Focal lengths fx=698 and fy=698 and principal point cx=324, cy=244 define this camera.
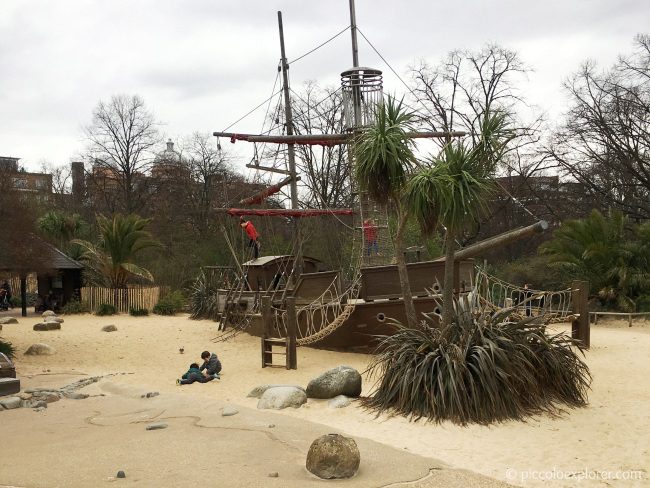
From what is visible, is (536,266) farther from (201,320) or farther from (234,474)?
(234,474)

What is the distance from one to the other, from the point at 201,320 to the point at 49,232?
11304 millimetres

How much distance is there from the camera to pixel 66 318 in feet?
78.9

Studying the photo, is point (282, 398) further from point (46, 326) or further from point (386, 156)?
point (46, 326)

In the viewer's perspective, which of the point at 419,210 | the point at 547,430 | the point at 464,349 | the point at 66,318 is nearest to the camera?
the point at 547,430

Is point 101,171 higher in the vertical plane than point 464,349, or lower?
higher

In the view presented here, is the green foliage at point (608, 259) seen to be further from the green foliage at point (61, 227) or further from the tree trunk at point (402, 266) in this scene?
the green foliage at point (61, 227)

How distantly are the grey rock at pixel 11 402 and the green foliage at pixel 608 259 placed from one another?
669 inches

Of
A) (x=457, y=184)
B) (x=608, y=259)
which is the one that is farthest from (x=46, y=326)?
(x=608, y=259)

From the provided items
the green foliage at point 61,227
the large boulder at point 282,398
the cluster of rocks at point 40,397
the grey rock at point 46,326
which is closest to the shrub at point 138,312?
the grey rock at point 46,326

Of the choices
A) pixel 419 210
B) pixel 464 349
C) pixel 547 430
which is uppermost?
pixel 419 210

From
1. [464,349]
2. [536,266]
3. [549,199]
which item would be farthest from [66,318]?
[549,199]

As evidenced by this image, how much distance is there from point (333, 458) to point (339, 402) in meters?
3.35

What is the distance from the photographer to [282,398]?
10.1 m

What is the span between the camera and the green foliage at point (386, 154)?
10375 millimetres
